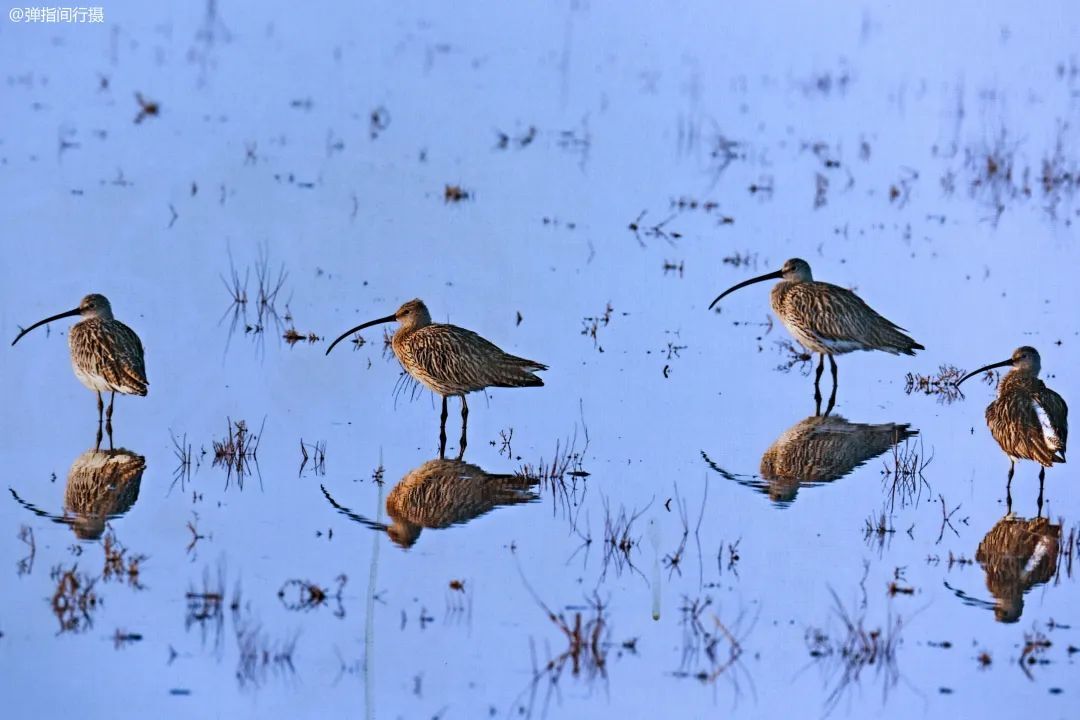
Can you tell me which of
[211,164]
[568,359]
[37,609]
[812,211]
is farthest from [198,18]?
[37,609]

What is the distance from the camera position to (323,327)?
17.5m

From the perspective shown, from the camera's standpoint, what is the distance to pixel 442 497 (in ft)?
41.1

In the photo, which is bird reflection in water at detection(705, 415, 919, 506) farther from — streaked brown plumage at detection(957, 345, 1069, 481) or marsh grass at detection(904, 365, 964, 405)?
marsh grass at detection(904, 365, 964, 405)

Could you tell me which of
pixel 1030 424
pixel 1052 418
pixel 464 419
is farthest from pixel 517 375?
pixel 1052 418

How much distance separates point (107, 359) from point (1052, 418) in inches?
256

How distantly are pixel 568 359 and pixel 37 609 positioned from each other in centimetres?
738

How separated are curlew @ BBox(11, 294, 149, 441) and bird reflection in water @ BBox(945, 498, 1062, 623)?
5.90m

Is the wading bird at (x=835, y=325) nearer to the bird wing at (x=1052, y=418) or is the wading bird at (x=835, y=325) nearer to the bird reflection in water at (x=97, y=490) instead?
the bird wing at (x=1052, y=418)

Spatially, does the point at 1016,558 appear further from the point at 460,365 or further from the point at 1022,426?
the point at 460,365

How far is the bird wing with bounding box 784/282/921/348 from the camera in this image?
16.9 metres

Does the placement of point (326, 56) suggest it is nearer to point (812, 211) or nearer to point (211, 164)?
point (211, 164)

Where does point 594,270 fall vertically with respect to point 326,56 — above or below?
below

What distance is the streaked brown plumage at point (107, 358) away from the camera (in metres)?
14.0
